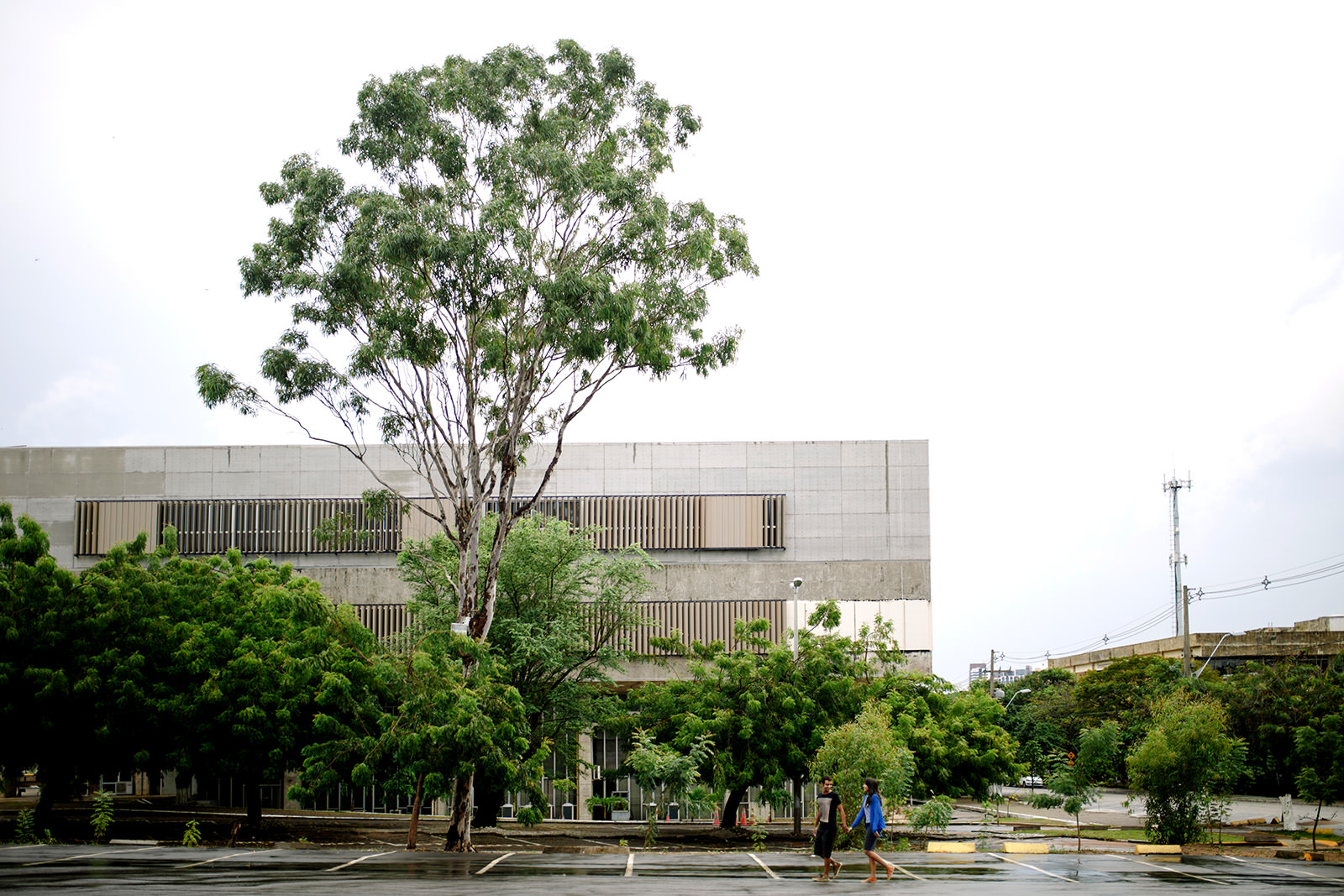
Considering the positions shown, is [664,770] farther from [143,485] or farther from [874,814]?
[143,485]

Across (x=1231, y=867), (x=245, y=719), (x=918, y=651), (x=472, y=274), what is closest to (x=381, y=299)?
(x=472, y=274)

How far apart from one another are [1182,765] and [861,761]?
8.67 meters

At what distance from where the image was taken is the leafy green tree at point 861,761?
26.1 m

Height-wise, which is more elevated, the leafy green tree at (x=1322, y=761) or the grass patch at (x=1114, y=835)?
the leafy green tree at (x=1322, y=761)

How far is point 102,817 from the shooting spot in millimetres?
26312

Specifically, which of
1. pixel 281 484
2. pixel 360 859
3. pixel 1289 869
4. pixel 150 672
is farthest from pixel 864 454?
pixel 360 859

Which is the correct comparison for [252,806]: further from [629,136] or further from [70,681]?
[629,136]

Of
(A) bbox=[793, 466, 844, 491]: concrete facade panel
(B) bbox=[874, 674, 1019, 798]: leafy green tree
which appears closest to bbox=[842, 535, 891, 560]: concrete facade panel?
(A) bbox=[793, 466, 844, 491]: concrete facade panel

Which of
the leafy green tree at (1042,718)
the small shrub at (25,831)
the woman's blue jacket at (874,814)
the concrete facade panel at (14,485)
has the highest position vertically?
the concrete facade panel at (14,485)

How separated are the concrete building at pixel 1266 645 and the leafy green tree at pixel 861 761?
56508mm

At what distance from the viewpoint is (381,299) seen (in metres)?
27.1

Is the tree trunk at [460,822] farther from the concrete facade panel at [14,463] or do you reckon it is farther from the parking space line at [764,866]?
the concrete facade panel at [14,463]

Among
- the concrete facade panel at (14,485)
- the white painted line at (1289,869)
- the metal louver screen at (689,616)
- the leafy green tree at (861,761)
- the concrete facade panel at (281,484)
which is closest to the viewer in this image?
the white painted line at (1289,869)

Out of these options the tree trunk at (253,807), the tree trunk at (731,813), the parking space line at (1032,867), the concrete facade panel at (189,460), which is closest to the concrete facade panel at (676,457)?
the tree trunk at (731,813)
